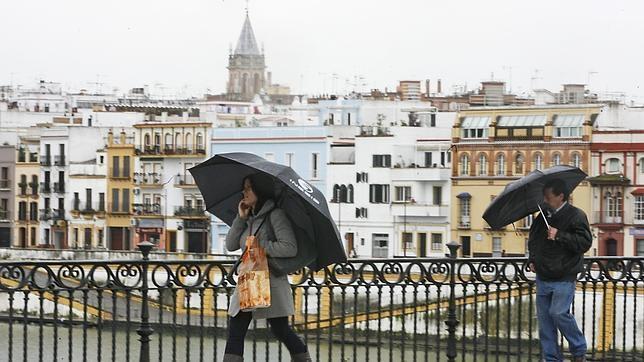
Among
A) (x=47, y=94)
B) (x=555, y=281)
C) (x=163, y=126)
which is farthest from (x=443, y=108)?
(x=555, y=281)

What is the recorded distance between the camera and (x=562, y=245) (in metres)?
9.20

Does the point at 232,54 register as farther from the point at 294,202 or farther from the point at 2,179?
the point at 294,202

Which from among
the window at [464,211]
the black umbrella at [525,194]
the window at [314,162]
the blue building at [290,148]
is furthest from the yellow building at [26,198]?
the black umbrella at [525,194]

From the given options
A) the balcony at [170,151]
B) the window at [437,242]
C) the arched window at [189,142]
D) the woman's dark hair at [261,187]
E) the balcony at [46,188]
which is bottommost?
the window at [437,242]

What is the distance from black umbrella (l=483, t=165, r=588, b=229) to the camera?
371 inches

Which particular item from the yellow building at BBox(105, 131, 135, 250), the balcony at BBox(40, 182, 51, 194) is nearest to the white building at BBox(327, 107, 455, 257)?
the yellow building at BBox(105, 131, 135, 250)

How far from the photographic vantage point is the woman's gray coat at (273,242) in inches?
339

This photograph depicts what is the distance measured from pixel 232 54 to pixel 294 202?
133 m

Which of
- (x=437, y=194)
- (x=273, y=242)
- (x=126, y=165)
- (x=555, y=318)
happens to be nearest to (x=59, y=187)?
(x=126, y=165)

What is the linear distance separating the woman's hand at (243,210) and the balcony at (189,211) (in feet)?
169

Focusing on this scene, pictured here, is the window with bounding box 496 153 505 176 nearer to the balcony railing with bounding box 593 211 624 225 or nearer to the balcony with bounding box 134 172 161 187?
the balcony railing with bounding box 593 211 624 225

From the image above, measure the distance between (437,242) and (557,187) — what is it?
149ft

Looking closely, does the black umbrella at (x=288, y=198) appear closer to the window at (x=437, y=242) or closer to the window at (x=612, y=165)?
Result: the window at (x=612, y=165)

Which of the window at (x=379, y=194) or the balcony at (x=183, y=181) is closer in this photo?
the window at (x=379, y=194)
